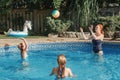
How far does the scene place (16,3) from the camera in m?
19.9

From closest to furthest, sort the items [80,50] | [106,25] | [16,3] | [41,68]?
[41,68] < [80,50] < [106,25] < [16,3]

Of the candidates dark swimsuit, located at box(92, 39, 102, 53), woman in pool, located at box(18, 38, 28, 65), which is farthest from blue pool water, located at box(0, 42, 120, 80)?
dark swimsuit, located at box(92, 39, 102, 53)

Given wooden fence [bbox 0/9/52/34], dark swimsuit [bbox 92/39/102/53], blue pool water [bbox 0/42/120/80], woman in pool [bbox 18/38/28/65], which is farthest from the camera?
wooden fence [bbox 0/9/52/34]

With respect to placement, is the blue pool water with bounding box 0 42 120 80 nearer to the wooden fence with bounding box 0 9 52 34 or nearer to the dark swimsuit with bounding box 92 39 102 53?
the dark swimsuit with bounding box 92 39 102 53

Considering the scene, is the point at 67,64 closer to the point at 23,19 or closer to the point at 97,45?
the point at 97,45

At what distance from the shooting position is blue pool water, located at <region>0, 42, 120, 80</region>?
9.51 metres

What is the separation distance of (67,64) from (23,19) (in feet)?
28.9

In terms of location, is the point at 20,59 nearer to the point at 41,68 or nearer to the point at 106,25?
the point at 41,68

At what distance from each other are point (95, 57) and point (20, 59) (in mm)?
2731

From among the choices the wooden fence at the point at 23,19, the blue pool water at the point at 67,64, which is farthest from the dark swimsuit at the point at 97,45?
the wooden fence at the point at 23,19

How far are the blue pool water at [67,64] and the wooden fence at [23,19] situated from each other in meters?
4.74

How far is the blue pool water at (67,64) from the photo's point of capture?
951cm

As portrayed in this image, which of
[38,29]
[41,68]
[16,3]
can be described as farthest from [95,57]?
[16,3]

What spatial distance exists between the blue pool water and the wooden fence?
4.74 metres
